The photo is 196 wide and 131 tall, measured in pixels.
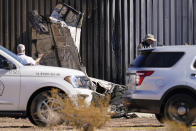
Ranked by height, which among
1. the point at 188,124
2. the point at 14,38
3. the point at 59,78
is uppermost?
the point at 14,38

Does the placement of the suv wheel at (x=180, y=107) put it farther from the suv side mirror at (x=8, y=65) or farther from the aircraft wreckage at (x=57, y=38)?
the aircraft wreckage at (x=57, y=38)

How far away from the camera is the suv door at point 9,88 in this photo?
11.5 metres

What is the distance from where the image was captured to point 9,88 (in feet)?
37.6

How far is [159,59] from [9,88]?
9.39ft

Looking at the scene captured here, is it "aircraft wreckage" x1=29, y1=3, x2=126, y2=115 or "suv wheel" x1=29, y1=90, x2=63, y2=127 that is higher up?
"aircraft wreckage" x1=29, y1=3, x2=126, y2=115

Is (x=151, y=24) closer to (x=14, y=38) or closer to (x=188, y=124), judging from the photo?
(x=14, y=38)

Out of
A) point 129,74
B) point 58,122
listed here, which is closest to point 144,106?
point 129,74

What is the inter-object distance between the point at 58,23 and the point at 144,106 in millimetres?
7070

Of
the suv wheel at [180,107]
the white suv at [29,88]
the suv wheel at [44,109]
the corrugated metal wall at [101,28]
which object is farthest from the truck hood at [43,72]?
the corrugated metal wall at [101,28]

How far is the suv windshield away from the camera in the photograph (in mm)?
11391

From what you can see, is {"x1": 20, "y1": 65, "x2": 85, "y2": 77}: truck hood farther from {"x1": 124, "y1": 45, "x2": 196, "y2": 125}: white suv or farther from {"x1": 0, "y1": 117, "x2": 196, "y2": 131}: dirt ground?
{"x1": 124, "y1": 45, "x2": 196, "y2": 125}: white suv

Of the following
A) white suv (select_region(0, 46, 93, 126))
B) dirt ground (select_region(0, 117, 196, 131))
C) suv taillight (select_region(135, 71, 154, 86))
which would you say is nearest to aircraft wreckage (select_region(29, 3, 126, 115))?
dirt ground (select_region(0, 117, 196, 131))

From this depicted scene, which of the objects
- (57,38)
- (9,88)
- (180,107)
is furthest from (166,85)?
(57,38)

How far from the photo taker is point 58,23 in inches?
701
